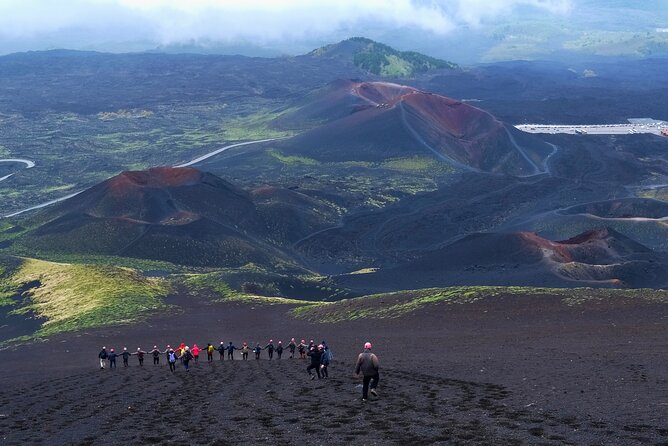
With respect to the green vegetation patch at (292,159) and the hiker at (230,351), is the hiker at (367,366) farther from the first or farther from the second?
the green vegetation patch at (292,159)

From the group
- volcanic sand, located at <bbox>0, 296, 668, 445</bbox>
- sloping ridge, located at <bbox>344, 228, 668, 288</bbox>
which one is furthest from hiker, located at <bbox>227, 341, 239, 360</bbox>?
sloping ridge, located at <bbox>344, 228, 668, 288</bbox>

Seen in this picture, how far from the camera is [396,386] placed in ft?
85.5

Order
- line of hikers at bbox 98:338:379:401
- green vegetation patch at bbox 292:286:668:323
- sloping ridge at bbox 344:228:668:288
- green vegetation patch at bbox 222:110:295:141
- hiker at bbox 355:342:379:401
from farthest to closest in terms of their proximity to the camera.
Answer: green vegetation patch at bbox 222:110:295:141
sloping ridge at bbox 344:228:668:288
green vegetation patch at bbox 292:286:668:323
line of hikers at bbox 98:338:379:401
hiker at bbox 355:342:379:401

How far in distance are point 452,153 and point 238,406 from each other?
111m

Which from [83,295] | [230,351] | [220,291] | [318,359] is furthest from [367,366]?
[220,291]

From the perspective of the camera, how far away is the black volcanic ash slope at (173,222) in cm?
7706

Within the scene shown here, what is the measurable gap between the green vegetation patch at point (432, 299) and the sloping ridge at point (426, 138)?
75.9 meters

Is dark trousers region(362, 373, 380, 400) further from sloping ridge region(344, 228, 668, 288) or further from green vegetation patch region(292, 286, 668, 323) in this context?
sloping ridge region(344, 228, 668, 288)

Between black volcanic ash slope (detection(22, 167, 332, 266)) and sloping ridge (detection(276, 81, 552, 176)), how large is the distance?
3608cm

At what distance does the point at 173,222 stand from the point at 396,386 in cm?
6060

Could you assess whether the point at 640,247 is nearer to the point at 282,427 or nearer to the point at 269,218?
the point at 269,218

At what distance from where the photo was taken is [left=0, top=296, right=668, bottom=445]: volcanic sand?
1902cm

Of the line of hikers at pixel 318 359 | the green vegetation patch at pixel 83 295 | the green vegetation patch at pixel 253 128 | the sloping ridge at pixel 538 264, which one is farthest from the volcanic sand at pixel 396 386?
the green vegetation patch at pixel 253 128

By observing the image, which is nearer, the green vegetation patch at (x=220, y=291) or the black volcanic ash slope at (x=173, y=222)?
the green vegetation patch at (x=220, y=291)
